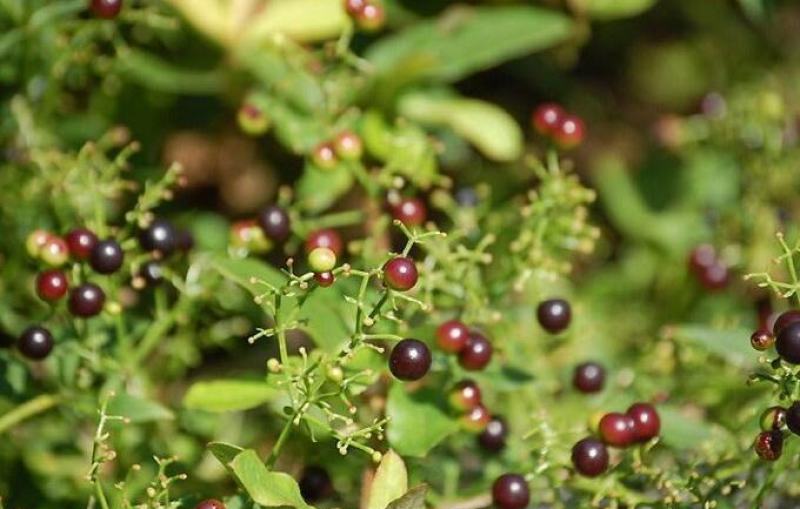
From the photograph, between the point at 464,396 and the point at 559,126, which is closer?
the point at 464,396

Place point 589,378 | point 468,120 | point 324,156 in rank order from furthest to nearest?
point 468,120 < point 324,156 < point 589,378

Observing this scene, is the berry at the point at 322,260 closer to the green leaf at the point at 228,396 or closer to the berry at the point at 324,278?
the berry at the point at 324,278

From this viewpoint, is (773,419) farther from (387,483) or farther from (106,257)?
(106,257)

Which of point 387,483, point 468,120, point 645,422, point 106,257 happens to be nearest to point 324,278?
point 387,483

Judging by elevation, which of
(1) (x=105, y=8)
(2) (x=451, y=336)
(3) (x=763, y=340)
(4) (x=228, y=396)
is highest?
(1) (x=105, y=8)

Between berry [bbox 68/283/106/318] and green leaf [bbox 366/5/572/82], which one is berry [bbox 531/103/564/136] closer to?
green leaf [bbox 366/5/572/82]

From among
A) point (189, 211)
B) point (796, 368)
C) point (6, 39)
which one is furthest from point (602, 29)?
point (796, 368)

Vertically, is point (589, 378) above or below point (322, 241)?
below

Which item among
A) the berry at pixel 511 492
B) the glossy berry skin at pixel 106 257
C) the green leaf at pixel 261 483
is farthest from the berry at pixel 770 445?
the glossy berry skin at pixel 106 257
